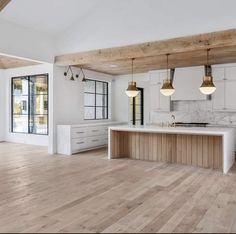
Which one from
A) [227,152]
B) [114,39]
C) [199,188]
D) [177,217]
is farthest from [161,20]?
[177,217]

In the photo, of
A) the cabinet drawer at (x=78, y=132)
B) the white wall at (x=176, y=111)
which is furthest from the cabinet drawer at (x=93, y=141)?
the white wall at (x=176, y=111)

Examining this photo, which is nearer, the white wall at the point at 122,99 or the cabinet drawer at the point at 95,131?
the cabinet drawer at the point at 95,131

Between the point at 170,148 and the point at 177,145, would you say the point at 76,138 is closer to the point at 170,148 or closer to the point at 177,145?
the point at 170,148

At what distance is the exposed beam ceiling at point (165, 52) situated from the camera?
4.86 m

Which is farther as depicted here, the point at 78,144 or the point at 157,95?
the point at 157,95

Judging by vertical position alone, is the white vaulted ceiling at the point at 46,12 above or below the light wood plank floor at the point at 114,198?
above

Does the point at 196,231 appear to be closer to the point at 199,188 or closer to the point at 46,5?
the point at 199,188

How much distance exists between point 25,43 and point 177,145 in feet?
14.3

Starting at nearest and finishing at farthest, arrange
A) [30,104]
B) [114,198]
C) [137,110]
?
[114,198], [30,104], [137,110]

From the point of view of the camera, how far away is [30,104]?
8.76 metres

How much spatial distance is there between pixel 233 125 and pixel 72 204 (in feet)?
18.4

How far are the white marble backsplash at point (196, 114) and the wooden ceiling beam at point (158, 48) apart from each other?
2.78 meters

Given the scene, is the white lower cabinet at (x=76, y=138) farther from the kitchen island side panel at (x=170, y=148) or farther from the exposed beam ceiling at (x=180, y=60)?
the exposed beam ceiling at (x=180, y=60)

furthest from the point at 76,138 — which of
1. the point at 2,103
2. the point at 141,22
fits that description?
the point at 2,103
